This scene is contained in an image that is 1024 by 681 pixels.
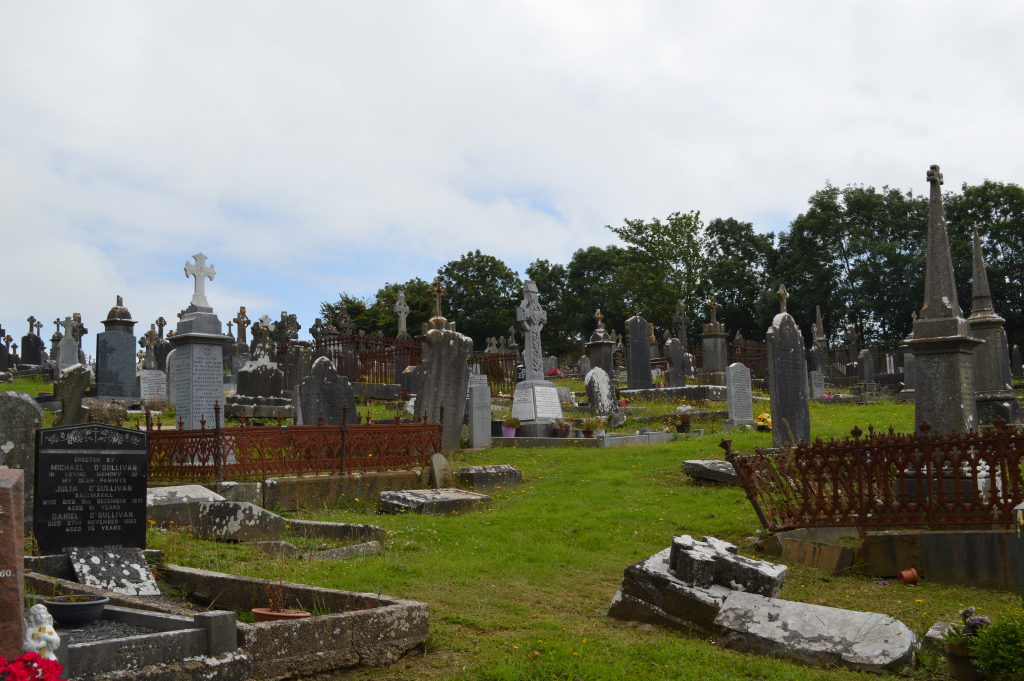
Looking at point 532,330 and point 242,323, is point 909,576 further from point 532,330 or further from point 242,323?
point 242,323

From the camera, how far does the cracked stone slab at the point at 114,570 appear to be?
6.06 meters

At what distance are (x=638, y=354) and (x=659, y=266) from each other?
32.2 meters

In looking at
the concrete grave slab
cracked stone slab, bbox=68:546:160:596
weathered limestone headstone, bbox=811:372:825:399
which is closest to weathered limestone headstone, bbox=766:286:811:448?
the concrete grave slab

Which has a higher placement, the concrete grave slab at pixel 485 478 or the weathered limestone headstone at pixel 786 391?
the weathered limestone headstone at pixel 786 391

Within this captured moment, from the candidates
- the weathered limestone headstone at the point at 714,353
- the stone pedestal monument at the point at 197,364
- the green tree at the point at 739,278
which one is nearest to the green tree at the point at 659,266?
the green tree at the point at 739,278

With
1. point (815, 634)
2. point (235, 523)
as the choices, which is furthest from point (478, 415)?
point (815, 634)

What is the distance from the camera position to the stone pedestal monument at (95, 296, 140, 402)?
72.3 ft

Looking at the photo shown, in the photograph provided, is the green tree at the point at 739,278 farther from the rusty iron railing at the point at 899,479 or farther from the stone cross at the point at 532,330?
the rusty iron railing at the point at 899,479

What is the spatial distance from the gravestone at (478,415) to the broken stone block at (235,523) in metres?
8.15

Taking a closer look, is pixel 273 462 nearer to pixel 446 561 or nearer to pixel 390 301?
pixel 446 561

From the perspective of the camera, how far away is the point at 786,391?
1360 centimetres

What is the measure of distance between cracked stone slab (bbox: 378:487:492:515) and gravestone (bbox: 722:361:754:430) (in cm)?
947

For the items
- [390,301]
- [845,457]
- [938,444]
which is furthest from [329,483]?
[390,301]

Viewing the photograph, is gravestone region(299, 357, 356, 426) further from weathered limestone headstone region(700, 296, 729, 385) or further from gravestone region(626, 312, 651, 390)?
weathered limestone headstone region(700, 296, 729, 385)
